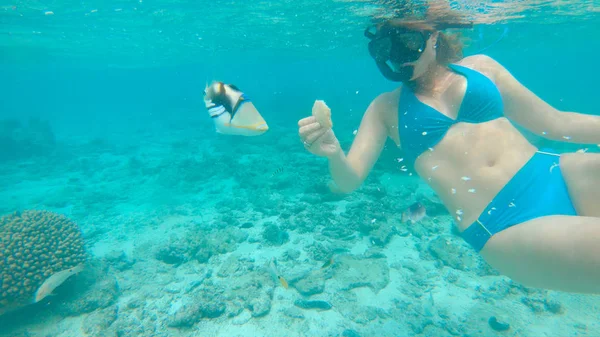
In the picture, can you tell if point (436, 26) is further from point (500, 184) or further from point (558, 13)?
point (558, 13)

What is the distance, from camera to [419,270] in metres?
6.57

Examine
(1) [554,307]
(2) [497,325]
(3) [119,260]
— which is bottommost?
(3) [119,260]

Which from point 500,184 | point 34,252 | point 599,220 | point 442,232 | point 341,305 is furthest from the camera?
point 442,232

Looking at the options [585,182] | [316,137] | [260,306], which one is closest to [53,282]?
[260,306]

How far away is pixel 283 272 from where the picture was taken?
6.42m

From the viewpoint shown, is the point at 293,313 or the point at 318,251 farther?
Answer: the point at 318,251

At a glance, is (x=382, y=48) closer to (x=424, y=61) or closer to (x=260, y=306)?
(x=424, y=61)

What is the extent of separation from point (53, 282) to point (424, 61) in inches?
312

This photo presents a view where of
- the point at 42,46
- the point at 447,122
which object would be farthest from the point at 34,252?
the point at 42,46

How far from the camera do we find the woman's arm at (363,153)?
2.92 metres

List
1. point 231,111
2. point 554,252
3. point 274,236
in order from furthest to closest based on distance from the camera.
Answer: point 274,236
point 554,252
point 231,111

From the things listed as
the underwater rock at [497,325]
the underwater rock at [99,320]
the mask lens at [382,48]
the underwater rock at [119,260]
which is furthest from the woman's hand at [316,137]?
the underwater rock at [119,260]

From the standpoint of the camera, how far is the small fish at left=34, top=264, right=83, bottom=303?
18.2ft

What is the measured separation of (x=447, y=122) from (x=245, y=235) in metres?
6.71
